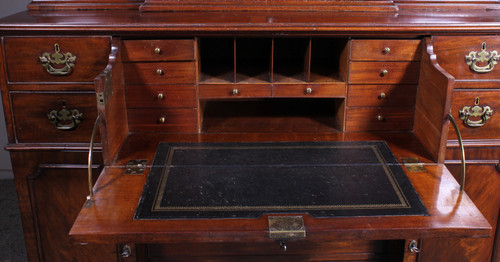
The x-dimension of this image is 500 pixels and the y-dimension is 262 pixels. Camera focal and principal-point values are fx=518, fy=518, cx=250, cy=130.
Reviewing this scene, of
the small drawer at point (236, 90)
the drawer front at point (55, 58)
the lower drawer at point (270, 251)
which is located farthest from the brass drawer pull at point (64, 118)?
the lower drawer at point (270, 251)

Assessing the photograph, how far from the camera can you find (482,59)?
6.31 feet

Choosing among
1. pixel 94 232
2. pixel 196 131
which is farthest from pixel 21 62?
pixel 94 232

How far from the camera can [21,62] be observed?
1921 mm

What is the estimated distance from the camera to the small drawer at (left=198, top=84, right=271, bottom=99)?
1.95 meters

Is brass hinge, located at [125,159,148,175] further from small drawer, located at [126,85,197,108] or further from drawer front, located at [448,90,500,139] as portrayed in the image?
drawer front, located at [448,90,500,139]

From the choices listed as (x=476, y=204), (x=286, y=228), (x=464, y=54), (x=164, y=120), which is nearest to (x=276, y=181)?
(x=286, y=228)

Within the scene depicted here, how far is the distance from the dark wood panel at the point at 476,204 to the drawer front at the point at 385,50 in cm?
54

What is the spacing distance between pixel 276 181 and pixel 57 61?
939 mm

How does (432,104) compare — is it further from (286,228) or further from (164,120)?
(164,120)

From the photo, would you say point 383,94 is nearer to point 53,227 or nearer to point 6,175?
point 53,227

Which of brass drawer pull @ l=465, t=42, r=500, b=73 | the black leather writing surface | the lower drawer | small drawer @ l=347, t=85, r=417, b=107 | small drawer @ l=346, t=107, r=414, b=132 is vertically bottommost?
the lower drawer

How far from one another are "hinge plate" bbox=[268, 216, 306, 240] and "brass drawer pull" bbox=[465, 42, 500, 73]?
981mm

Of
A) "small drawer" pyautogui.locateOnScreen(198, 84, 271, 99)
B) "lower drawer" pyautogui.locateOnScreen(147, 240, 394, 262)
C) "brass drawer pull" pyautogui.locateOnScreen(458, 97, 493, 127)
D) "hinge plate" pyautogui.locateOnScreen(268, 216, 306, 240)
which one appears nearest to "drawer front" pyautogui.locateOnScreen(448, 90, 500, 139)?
"brass drawer pull" pyautogui.locateOnScreen(458, 97, 493, 127)

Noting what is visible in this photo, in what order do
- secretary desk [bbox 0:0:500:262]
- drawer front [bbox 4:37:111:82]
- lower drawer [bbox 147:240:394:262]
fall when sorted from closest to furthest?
secretary desk [bbox 0:0:500:262]
drawer front [bbox 4:37:111:82]
lower drawer [bbox 147:240:394:262]
